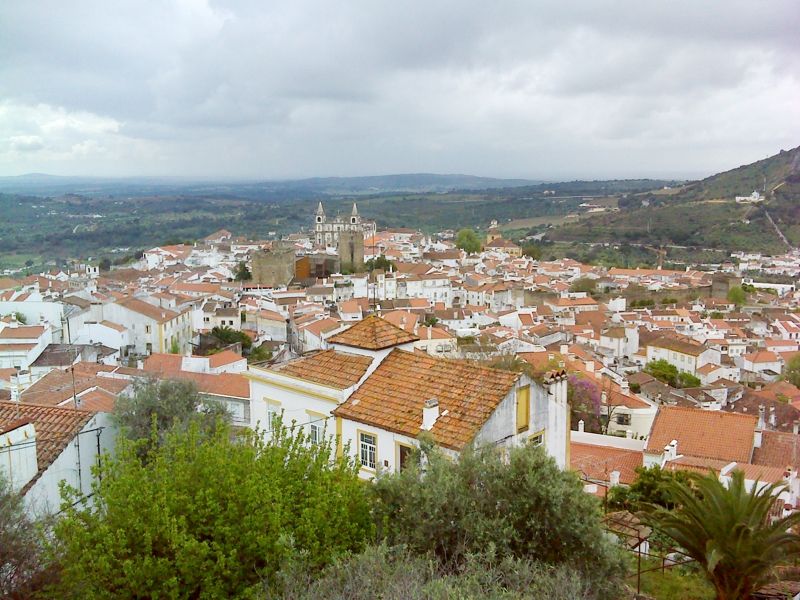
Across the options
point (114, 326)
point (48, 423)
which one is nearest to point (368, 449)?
point (48, 423)

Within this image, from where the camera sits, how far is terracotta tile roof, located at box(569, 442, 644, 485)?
18.6m

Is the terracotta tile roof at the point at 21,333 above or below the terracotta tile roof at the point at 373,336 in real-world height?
below

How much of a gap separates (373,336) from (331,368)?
36.3 inches

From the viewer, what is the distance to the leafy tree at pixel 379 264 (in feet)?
239

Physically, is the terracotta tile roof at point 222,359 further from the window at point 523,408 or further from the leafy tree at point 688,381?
the leafy tree at point 688,381

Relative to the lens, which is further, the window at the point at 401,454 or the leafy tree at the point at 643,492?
the leafy tree at the point at 643,492

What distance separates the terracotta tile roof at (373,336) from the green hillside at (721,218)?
103 m

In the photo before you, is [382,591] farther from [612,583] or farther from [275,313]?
[275,313]

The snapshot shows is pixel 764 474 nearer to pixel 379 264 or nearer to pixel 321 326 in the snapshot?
pixel 321 326

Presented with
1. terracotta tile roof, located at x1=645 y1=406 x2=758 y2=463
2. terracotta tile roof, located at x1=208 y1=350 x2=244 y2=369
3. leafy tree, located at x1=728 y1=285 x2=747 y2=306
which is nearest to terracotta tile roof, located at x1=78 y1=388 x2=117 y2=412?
terracotta tile roof, located at x1=208 y1=350 x2=244 y2=369

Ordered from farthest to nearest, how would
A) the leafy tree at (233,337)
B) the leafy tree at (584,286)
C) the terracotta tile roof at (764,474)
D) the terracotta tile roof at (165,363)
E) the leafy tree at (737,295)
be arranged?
the leafy tree at (584,286)
the leafy tree at (737,295)
the leafy tree at (233,337)
the terracotta tile roof at (165,363)
the terracotta tile roof at (764,474)

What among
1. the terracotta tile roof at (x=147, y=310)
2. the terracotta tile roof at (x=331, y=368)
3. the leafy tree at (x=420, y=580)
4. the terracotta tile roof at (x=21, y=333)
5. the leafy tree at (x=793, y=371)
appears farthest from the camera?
the leafy tree at (x=793, y=371)

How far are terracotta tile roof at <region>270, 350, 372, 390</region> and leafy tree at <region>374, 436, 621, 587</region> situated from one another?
4441 millimetres

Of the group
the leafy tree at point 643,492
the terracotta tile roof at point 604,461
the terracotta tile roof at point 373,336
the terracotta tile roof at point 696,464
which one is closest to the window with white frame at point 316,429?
the terracotta tile roof at point 373,336
